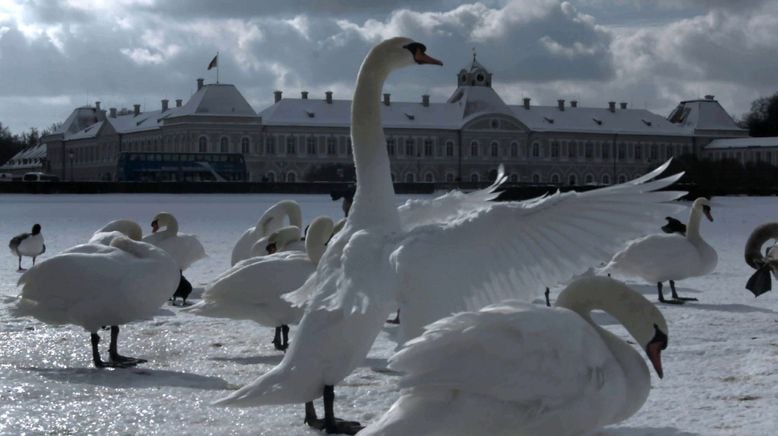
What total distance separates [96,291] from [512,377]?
3.70 meters

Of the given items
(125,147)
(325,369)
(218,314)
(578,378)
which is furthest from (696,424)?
(125,147)

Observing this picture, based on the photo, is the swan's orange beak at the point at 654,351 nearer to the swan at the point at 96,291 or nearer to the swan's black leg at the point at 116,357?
A: the swan at the point at 96,291

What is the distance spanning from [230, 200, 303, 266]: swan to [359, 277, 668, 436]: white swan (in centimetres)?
716

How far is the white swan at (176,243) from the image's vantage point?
35.2ft

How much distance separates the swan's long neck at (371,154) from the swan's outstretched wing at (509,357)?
50.5 inches

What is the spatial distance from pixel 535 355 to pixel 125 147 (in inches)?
4163

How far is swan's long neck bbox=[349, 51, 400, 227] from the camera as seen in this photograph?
16.3 feet

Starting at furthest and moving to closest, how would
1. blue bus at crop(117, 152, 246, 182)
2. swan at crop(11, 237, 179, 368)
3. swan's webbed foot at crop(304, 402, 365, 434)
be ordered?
blue bus at crop(117, 152, 246, 182) < swan at crop(11, 237, 179, 368) < swan's webbed foot at crop(304, 402, 365, 434)

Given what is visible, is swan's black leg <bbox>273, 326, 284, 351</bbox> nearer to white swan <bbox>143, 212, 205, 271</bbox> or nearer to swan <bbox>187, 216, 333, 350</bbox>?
swan <bbox>187, 216, 333, 350</bbox>

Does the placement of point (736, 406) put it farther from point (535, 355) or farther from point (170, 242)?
Answer: point (170, 242)

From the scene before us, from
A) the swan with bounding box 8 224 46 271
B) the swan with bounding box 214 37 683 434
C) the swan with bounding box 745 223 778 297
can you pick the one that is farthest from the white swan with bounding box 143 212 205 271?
the swan with bounding box 214 37 683 434

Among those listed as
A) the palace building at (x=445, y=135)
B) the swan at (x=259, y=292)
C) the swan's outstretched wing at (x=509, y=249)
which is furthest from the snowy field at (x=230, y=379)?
the palace building at (x=445, y=135)

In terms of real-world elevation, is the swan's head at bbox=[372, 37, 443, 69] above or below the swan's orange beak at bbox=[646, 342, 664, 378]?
above

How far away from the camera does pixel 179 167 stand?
77.4 m
